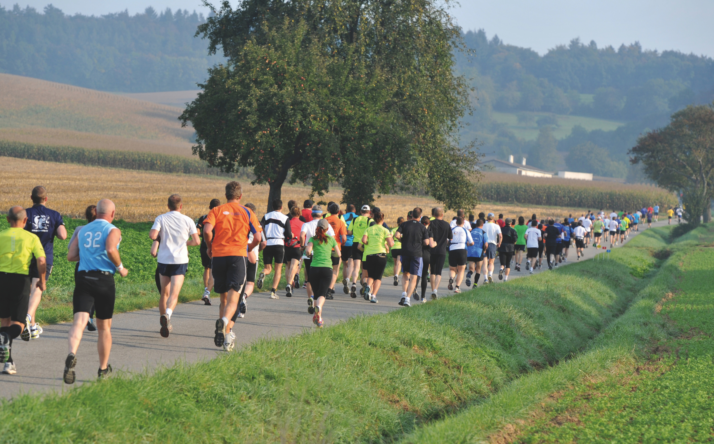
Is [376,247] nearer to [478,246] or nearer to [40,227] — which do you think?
[478,246]

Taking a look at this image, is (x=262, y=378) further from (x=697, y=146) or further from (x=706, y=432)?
(x=697, y=146)

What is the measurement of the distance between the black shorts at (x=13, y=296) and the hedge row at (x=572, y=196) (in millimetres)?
83630

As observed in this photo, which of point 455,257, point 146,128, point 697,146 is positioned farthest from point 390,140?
point 146,128

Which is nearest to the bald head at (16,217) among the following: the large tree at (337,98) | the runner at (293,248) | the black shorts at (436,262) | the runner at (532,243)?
the runner at (293,248)

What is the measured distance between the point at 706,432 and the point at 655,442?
2.11 ft

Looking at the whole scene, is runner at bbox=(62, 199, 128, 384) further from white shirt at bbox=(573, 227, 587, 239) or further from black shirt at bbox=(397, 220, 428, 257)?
white shirt at bbox=(573, 227, 587, 239)

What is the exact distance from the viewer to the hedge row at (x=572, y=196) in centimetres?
8762

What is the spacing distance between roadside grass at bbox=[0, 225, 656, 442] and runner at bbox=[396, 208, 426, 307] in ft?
3.26

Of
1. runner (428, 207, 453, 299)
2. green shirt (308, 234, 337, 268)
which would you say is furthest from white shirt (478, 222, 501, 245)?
green shirt (308, 234, 337, 268)

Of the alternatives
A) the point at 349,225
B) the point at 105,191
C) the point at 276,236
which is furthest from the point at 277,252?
the point at 105,191

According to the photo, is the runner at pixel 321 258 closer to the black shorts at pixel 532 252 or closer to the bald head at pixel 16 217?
the bald head at pixel 16 217

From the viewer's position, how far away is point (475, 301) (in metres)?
13.2

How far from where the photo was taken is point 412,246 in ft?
44.1

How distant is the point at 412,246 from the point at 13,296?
7777mm
